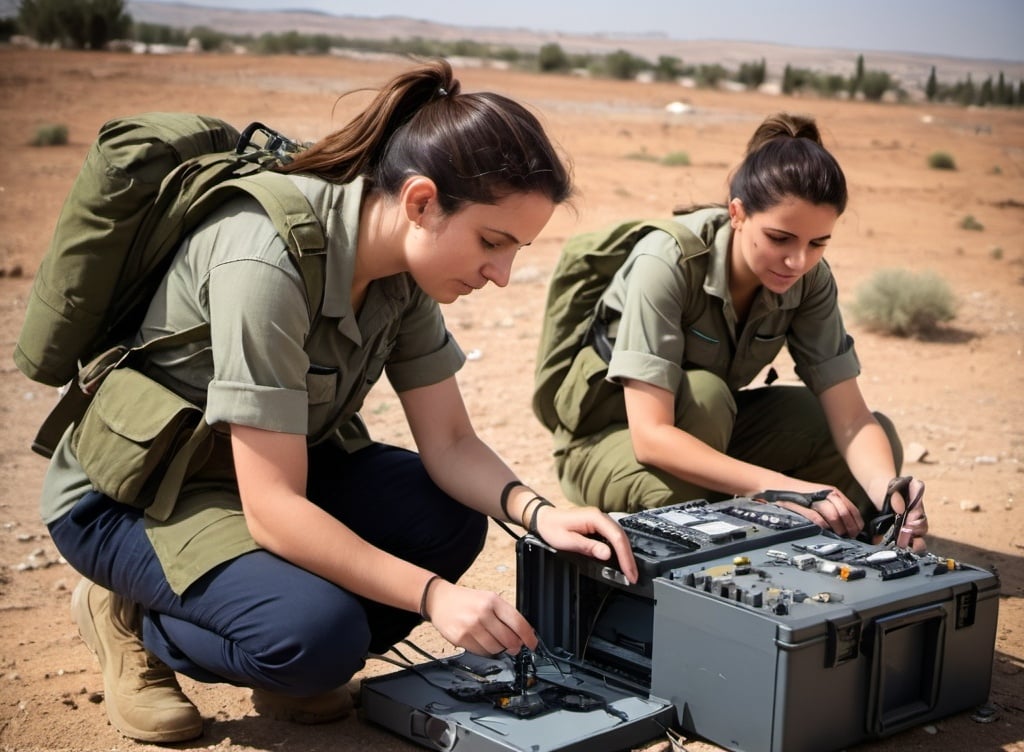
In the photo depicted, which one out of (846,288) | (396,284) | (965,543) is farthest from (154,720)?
(846,288)

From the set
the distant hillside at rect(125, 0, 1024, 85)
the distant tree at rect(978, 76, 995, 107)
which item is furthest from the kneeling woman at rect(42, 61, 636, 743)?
the distant hillside at rect(125, 0, 1024, 85)

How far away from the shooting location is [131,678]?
2990 mm

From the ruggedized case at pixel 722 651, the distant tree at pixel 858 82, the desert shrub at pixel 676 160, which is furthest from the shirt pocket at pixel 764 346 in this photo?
the distant tree at pixel 858 82

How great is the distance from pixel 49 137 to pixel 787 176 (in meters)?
14.5

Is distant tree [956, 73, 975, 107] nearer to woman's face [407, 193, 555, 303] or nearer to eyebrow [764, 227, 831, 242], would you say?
eyebrow [764, 227, 831, 242]

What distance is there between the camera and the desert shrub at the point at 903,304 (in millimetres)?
8539

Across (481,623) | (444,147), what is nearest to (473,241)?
(444,147)

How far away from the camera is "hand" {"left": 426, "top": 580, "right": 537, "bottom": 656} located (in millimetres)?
2561

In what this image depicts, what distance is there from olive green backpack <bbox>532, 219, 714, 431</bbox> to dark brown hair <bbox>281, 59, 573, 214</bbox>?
3.91ft

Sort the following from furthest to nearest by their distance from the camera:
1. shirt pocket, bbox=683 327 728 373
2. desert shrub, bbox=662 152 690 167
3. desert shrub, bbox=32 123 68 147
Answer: desert shrub, bbox=662 152 690 167, desert shrub, bbox=32 123 68 147, shirt pocket, bbox=683 327 728 373

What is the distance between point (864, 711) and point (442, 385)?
133 cm

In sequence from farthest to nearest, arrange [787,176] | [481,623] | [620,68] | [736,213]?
[620,68]
[736,213]
[787,176]
[481,623]

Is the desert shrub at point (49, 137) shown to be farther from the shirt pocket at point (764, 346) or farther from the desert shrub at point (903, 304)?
the shirt pocket at point (764, 346)

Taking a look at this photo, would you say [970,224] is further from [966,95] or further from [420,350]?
[966,95]
